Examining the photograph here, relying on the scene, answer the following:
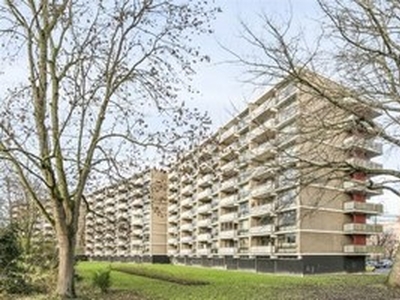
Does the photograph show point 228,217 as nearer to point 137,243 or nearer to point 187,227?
point 187,227

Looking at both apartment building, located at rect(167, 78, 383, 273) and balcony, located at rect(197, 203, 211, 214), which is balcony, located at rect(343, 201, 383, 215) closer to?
apartment building, located at rect(167, 78, 383, 273)

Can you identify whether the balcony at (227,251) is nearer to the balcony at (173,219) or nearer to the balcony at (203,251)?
the balcony at (203,251)

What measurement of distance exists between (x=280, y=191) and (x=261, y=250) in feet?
168

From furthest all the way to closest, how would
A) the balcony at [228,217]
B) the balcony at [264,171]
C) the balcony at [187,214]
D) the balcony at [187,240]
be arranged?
the balcony at [187,214], the balcony at [187,240], the balcony at [228,217], the balcony at [264,171]

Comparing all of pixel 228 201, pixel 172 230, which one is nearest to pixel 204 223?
pixel 228 201

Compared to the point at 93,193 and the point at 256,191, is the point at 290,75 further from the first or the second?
the point at 256,191

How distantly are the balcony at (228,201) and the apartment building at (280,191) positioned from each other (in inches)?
9.1

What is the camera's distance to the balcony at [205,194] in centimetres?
9738

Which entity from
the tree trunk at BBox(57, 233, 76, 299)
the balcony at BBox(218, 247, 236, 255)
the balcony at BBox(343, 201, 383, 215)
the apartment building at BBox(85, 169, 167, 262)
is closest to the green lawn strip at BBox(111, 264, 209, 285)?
the apartment building at BBox(85, 169, 167, 262)

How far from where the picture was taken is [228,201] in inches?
3406

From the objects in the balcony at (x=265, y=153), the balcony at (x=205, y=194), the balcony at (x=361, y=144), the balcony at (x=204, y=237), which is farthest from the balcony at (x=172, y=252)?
the balcony at (x=361, y=144)

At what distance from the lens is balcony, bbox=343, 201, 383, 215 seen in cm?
6419

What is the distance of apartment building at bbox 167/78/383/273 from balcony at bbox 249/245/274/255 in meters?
0.12

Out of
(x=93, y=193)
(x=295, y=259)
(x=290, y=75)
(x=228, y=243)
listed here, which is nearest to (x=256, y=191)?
(x=295, y=259)
